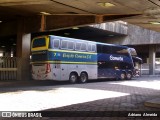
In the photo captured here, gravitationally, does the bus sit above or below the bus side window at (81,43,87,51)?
below

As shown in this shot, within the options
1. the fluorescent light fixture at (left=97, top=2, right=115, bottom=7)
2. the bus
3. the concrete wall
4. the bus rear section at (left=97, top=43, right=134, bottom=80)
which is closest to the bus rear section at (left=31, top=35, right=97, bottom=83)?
the bus

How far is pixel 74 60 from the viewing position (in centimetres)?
2281

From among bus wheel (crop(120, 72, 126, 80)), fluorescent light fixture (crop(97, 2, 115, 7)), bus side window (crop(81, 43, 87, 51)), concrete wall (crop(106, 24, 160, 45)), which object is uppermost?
concrete wall (crop(106, 24, 160, 45))

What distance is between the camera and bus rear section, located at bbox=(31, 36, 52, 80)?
20.9 metres

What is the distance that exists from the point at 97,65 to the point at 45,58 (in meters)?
6.17

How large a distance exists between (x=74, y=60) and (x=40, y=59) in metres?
2.87

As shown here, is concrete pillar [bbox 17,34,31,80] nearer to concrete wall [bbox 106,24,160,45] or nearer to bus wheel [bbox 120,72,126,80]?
bus wheel [bbox 120,72,126,80]

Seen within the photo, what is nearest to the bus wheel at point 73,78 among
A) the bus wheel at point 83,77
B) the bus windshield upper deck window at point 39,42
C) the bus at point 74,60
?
the bus at point 74,60

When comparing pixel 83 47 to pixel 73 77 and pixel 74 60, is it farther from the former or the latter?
pixel 73 77

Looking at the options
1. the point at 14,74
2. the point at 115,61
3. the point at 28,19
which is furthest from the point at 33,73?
the point at 115,61

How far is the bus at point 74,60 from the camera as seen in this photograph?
2097 centimetres

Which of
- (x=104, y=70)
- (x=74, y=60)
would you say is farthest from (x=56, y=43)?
(x=104, y=70)

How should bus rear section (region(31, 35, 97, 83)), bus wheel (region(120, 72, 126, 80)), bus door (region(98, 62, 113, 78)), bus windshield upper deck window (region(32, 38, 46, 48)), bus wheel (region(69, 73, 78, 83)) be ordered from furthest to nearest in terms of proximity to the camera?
bus wheel (region(120, 72, 126, 80)), bus door (region(98, 62, 113, 78)), bus wheel (region(69, 73, 78, 83)), bus windshield upper deck window (region(32, 38, 46, 48)), bus rear section (region(31, 35, 97, 83))

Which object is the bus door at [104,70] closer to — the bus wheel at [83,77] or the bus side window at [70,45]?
the bus wheel at [83,77]
